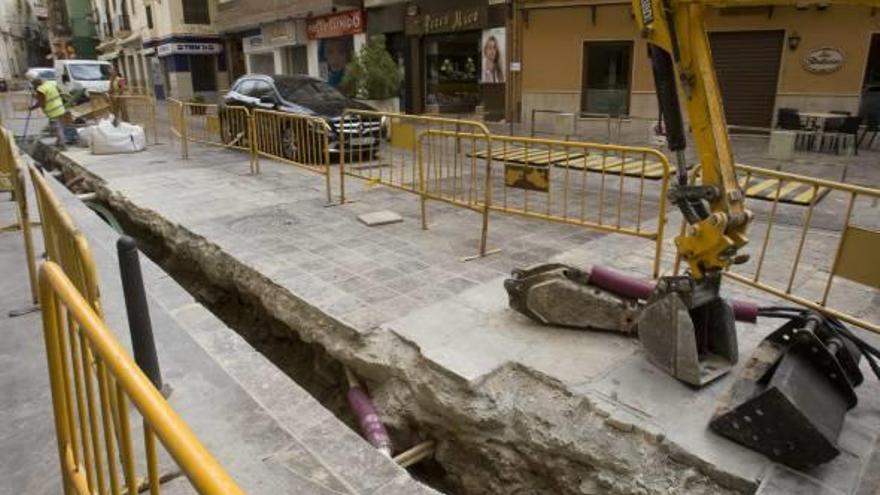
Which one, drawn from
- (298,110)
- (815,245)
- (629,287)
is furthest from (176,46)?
(629,287)

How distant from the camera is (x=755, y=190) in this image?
879cm

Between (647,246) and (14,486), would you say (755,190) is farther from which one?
(14,486)

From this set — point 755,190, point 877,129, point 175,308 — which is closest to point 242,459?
point 175,308

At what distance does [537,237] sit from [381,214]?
2.08 m

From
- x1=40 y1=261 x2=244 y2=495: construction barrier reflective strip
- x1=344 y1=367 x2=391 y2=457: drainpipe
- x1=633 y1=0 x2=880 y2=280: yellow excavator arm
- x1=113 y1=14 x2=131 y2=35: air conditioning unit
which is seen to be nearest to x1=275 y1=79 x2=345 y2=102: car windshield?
x1=344 y1=367 x2=391 y2=457: drainpipe

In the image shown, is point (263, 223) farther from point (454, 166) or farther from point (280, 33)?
point (280, 33)

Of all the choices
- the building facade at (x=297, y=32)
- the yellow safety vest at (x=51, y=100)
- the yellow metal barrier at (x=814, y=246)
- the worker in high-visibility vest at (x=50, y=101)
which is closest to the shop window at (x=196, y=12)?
the building facade at (x=297, y=32)

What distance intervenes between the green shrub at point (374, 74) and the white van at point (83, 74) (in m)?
16.3

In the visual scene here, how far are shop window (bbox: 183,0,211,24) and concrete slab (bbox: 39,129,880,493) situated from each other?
29.6 m

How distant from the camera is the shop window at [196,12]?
33.8m

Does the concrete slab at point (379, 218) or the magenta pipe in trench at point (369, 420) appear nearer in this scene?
the magenta pipe in trench at point (369, 420)

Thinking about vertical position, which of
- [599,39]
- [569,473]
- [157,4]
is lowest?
[569,473]

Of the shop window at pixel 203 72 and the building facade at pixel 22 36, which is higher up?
the building facade at pixel 22 36

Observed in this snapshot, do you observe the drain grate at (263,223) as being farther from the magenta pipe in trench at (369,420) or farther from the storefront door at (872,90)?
the storefront door at (872,90)
